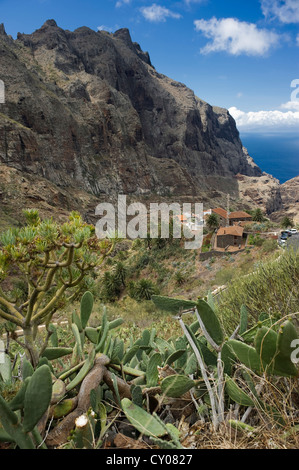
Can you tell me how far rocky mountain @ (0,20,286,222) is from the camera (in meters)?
48.8

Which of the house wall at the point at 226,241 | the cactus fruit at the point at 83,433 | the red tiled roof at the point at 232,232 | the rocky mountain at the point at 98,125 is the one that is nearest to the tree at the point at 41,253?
the cactus fruit at the point at 83,433

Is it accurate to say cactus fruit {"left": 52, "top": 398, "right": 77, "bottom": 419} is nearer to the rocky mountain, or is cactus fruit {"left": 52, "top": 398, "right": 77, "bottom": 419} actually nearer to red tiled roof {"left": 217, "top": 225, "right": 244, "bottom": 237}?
red tiled roof {"left": 217, "top": 225, "right": 244, "bottom": 237}

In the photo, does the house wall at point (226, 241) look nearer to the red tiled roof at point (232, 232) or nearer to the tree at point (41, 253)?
the red tiled roof at point (232, 232)

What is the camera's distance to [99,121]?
6353cm

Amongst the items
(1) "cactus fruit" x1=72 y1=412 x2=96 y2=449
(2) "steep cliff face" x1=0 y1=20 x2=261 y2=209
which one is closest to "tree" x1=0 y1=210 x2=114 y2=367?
(1) "cactus fruit" x1=72 y1=412 x2=96 y2=449

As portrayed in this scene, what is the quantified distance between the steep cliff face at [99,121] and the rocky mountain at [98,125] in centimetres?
21

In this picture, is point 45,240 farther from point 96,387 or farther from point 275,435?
point 275,435

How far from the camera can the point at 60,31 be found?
81.6 metres

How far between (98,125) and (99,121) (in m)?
1.16

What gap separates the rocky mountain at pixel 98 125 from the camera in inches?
1923

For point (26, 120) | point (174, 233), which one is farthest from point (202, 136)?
point (174, 233)

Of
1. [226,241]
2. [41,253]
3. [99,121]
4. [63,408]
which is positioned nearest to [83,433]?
[63,408]

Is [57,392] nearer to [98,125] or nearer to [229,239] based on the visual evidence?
[229,239]
